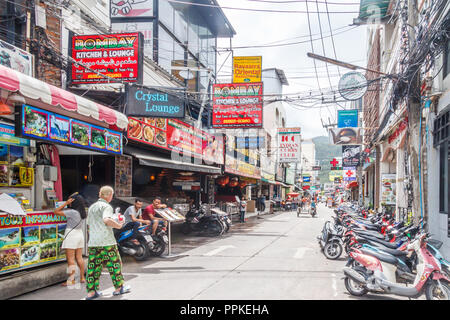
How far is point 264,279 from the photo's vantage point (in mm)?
8031

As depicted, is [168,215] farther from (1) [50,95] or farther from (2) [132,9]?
(2) [132,9]

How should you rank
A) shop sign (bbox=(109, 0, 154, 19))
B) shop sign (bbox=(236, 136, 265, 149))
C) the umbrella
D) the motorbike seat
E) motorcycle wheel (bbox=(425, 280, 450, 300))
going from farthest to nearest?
shop sign (bbox=(236, 136, 265, 149))
shop sign (bbox=(109, 0, 154, 19))
the motorbike seat
the umbrella
motorcycle wheel (bbox=(425, 280, 450, 300))

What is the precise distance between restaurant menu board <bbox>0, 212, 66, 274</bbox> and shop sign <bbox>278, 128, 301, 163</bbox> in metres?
29.8

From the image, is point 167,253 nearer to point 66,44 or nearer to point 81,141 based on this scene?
point 81,141

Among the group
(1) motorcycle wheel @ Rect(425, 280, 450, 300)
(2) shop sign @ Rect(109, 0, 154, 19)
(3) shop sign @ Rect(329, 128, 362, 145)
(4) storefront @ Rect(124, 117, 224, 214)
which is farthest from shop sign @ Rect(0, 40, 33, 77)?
(3) shop sign @ Rect(329, 128, 362, 145)

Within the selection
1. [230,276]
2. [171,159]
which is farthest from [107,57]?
[230,276]

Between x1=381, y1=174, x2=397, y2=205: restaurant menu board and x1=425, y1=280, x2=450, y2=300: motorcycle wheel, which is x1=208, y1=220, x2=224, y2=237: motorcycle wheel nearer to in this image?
x1=381, y1=174, x2=397, y2=205: restaurant menu board

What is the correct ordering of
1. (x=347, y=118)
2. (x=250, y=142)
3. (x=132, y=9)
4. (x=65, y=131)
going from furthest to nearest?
1. (x=250, y=142)
2. (x=347, y=118)
3. (x=132, y=9)
4. (x=65, y=131)

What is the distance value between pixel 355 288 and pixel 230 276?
2.59m

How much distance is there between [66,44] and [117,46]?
194cm

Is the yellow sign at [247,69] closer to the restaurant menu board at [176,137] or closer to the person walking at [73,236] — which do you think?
the restaurant menu board at [176,137]

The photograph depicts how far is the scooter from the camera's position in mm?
6023

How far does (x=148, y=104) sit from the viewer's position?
12062 mm

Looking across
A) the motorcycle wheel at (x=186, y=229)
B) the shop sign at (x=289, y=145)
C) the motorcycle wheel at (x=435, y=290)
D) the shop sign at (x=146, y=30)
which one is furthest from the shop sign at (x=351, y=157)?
the motorcycle wheel at (x=435, y=290)
